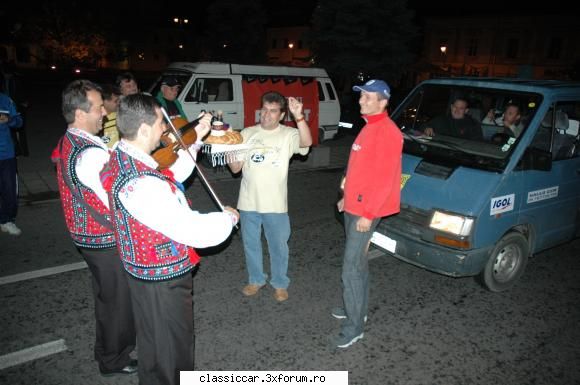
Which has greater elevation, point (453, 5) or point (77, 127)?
point (453, 5)

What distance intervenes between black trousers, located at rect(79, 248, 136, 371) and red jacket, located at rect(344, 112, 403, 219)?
1824 mm

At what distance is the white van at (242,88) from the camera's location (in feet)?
36.0

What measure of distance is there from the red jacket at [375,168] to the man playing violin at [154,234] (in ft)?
4.24

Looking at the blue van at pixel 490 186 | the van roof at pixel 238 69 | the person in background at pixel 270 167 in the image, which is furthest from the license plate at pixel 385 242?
the van roof at pixel 238 69

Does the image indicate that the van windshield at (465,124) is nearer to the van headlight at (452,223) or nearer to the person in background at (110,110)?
the van headlight at (452,223)

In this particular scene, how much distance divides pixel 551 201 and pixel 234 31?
44.6m

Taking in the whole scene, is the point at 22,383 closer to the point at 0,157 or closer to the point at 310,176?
the point at 0,157

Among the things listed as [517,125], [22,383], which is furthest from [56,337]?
[517,125]

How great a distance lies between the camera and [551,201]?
4.77 meters

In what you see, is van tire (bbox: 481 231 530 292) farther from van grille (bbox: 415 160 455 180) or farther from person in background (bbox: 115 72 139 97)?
person in background (bbox: 115 72 139 97)

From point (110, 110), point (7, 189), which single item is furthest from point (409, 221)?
point (7, 189)

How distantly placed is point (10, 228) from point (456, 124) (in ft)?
20.1

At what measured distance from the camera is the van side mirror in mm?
4297

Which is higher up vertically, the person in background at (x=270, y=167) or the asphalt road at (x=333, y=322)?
the person in background at (x=270, y=167)
